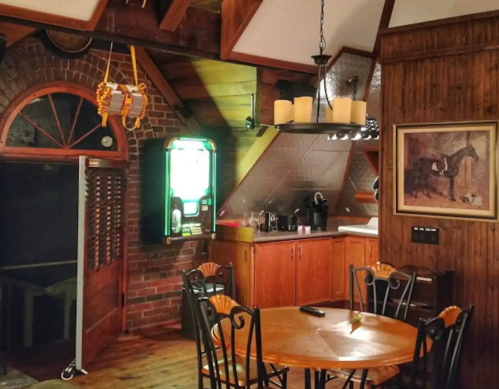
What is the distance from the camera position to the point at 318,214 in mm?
7410

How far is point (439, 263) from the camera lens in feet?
14.8

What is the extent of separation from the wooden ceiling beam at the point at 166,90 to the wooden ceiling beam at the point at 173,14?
1.32 m

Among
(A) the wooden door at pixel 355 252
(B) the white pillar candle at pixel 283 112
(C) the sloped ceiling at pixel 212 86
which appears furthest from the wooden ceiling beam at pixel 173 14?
(A) the wooden door at pixel 355 252

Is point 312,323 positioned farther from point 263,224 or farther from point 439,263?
point 263,224

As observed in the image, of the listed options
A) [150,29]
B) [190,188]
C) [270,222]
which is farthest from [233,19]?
[270,222]

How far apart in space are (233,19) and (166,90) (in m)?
1.57

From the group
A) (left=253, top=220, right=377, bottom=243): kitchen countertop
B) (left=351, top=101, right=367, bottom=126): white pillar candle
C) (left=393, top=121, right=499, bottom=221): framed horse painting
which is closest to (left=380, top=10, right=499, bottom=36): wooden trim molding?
(left=393, top=121, right=499, bottom=221): framed horse painting

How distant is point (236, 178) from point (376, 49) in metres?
1.89

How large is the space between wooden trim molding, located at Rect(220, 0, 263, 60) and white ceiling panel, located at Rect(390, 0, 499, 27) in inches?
54.8

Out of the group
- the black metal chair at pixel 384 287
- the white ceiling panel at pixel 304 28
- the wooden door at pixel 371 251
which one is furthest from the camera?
the wooden door at pixel 371 251

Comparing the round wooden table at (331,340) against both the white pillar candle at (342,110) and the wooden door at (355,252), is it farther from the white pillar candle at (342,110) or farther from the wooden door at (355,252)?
the wooden door at (355,252)

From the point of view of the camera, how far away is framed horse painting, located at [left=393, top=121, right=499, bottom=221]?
4230 mm

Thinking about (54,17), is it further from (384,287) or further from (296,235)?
(296,235)

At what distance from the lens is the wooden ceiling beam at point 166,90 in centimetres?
607
